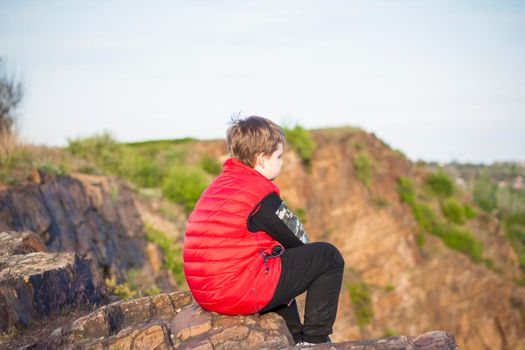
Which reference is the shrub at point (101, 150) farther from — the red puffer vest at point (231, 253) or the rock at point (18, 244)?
the red puffer vest at point (231, 253)

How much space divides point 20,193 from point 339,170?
2039 cm

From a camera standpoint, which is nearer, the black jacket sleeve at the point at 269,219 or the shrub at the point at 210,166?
the black jacket sleeve at the point at 269,219

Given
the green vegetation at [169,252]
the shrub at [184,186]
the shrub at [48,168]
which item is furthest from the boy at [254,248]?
the shrub at [184,186]

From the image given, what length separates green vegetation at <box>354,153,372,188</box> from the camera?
87.2 feet

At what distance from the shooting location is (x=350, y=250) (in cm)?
2502

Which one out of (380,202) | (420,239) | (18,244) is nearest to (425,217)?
(420,239)

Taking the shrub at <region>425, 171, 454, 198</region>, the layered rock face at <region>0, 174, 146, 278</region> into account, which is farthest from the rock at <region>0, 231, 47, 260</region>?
the shrub at <region>425, 171, 454, 198</region>

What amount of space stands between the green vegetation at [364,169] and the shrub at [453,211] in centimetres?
455

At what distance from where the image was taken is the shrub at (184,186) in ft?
56.1

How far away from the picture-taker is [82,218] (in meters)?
8.97

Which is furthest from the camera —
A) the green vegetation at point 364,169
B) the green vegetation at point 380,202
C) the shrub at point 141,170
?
the green vegetation at point 364,169

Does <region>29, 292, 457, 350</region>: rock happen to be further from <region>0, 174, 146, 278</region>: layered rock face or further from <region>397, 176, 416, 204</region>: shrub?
<region>397, 176, 416, 204</region>: shrub

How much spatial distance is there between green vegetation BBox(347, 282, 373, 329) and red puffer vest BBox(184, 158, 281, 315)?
20520mm

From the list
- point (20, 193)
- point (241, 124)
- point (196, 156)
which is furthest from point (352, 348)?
point (196, 156)
